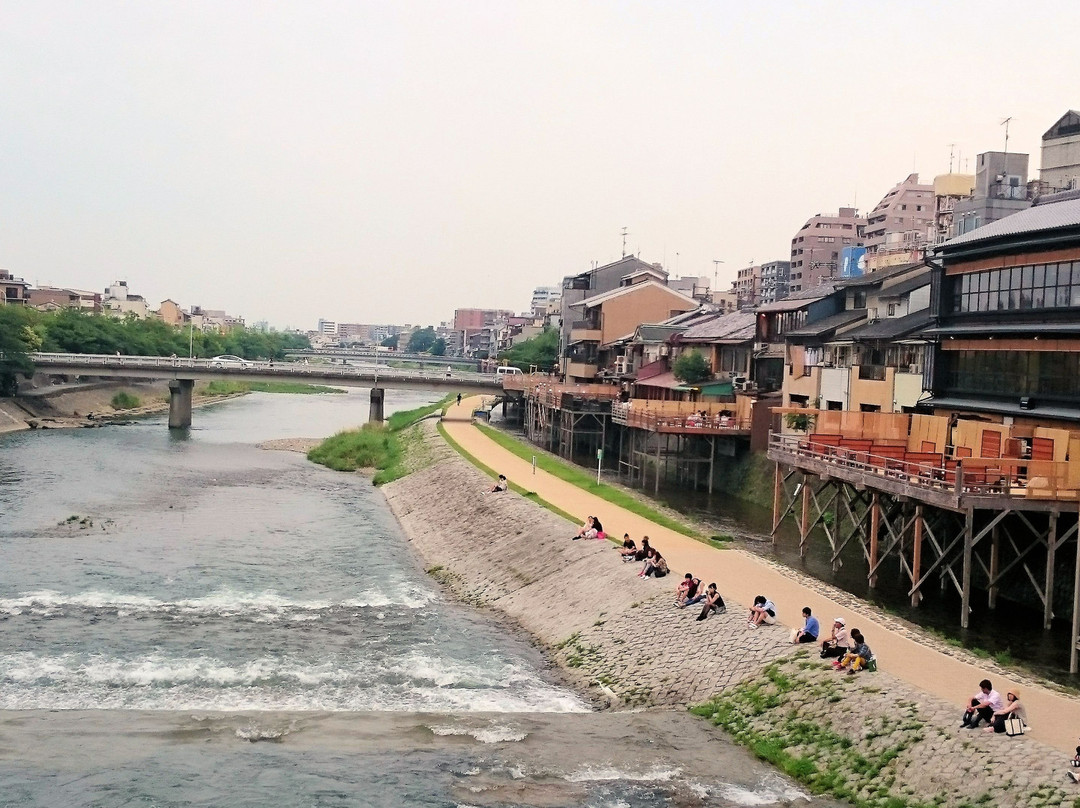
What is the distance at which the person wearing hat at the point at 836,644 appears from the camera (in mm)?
20719

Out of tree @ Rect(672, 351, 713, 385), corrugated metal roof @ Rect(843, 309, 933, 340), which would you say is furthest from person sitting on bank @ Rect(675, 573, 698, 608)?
tree @ Rect(672, 351, 713, 385)

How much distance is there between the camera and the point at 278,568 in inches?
1404

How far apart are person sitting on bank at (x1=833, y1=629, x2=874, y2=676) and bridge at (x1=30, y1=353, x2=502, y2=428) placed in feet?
229

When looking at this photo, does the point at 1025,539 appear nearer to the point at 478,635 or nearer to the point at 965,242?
the point at 965,242

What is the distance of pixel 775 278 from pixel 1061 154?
215 feet

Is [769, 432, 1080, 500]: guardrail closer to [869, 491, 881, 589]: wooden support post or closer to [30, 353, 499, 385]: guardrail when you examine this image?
[869, 491, 881, 589]: wooden support post

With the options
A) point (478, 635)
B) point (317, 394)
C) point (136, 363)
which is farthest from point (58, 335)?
point (478, 635)

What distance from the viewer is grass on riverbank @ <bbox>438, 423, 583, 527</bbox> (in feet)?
129

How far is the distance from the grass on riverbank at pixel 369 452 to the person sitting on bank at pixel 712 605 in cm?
3683

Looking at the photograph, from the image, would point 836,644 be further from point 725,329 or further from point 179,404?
point 179,404

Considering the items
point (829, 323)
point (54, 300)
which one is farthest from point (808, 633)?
point (54, 300)

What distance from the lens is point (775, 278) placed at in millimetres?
139875

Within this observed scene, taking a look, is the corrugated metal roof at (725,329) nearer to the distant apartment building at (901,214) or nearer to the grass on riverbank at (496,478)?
the grass on riverbank at (496,478)

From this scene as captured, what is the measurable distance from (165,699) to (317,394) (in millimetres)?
144340
